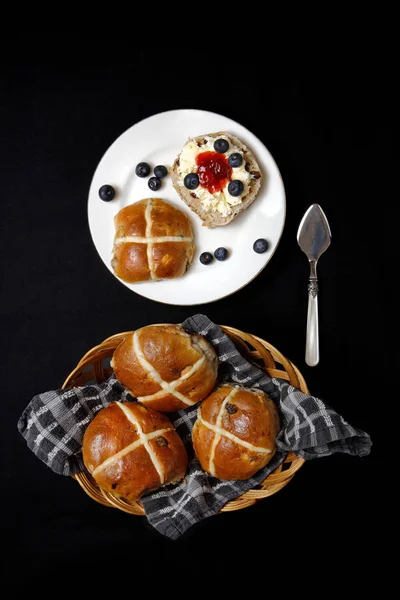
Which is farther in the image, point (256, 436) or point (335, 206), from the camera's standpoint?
point (335, 206)

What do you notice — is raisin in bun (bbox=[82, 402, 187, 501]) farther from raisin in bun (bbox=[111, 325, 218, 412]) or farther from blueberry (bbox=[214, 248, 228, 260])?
blueberry (bbox=[214, 248, 228, 260])

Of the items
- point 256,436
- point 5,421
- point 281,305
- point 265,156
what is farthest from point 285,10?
point 5,421

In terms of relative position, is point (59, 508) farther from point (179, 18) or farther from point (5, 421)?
point (179, 18)

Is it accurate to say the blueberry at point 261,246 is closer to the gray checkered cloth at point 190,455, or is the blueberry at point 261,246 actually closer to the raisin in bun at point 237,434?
the gray checkered cloth at point 190,455

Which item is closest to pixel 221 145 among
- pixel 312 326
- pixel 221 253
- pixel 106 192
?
pixel 221 253

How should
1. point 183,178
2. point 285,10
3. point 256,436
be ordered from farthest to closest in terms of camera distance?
point 285,10 → point 183,178 → point 256,436

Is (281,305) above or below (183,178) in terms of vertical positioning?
below

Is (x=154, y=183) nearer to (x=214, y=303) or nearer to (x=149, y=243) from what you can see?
(x=149, y=243)

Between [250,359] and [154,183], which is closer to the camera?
[250,359]
